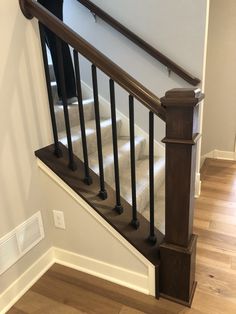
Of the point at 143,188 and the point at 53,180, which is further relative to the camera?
the point at 143,188

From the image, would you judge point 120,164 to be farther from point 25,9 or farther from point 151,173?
point 25,9

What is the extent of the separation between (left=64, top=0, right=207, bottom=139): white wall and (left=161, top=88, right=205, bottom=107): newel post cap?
125cm

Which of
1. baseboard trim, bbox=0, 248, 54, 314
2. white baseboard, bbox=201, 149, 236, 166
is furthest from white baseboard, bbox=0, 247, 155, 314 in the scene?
white baseboard, bbox=201, 149, 236, 166

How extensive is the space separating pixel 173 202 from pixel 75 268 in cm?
87

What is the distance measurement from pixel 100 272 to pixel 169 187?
0.78 m

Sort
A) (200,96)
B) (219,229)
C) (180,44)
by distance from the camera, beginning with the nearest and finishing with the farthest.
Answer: (200,96) → (219,229) → (180,44)

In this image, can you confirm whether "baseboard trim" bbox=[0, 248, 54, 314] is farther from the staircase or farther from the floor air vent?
the staircase

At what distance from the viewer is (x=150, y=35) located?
7.64ft

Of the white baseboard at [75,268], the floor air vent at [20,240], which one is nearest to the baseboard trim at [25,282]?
the white baseboard at [75,268]

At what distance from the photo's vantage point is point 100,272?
169 centimetres

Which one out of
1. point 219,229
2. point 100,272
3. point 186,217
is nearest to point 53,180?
point 100,272

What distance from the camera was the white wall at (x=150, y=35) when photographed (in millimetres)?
2172

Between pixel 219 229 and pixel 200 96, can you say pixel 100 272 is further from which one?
pixel 200 96

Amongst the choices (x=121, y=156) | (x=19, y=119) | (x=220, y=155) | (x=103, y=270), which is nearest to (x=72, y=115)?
(x=121, y=156)
